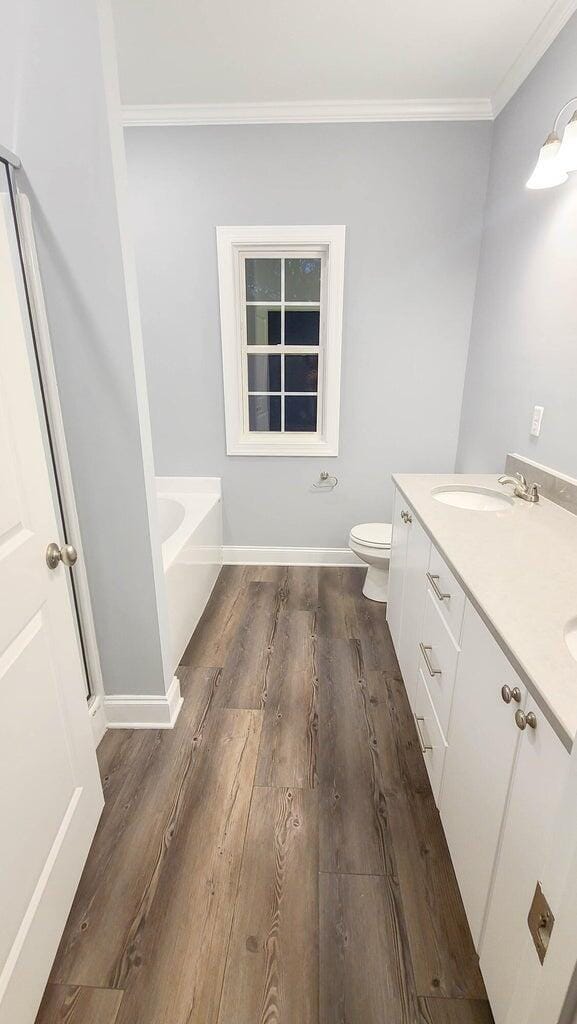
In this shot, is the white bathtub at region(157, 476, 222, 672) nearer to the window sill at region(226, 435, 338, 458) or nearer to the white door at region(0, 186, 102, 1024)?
the window sill at region(226, 435, 338, 458)

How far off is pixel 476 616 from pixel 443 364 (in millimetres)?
2118

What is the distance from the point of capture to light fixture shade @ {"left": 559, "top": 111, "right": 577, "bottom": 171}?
4.83 ft

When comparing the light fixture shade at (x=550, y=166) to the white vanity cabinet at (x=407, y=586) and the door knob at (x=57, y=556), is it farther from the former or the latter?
the door knob at (x=57, y=556)

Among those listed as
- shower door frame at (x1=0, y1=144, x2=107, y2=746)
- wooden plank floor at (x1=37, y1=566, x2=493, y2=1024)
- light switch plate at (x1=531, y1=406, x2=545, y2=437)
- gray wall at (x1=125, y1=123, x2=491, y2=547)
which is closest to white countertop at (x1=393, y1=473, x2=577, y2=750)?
light switch plate at (x1=531, y1=406, x2=545, y2=437)

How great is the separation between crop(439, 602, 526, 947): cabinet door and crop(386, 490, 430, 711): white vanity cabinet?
48 centimetres

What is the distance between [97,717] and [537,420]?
2.17m

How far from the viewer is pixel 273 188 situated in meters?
2.58

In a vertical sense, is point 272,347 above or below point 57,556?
above

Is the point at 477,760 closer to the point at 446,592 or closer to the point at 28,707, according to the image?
the point at 446,592

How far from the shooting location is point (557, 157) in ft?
5.19

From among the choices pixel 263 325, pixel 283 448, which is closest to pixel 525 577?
pixel 283 448

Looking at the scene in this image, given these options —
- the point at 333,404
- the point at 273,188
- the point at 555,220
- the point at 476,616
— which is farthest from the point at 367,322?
the point at 476,616

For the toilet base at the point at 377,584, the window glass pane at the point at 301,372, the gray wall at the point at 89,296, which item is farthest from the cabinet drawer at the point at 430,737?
the window glass pane at the point at 301,372

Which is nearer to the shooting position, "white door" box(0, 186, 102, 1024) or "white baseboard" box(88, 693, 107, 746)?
"white door" box(0, 186, 102, 1024)
